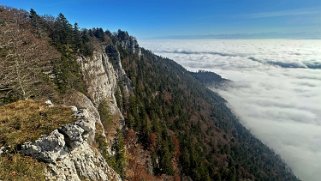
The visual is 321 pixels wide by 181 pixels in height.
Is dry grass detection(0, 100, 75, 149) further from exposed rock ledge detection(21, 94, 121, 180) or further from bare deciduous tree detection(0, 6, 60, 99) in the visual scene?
bare deciduous tree detection(0, 6, 60, 99)

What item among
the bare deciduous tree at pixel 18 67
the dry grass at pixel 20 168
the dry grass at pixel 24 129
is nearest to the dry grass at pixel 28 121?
the dry grass at pixel 24 129

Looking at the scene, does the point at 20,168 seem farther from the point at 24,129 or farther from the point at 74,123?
the point at 74,123

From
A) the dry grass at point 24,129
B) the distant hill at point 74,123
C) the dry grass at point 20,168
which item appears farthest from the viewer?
the distant hill at point 74,123

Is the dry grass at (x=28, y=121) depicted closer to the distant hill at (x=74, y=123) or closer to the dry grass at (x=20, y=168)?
the distant hill at (x=74, y=123)

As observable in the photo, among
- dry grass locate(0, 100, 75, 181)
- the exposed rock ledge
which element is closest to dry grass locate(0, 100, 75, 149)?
dry grass locate(0, 100, 75, 181)

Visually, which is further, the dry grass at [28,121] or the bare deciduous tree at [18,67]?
the bare deciduous tree at [18,67]

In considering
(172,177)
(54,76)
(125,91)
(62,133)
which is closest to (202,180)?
(172,177)

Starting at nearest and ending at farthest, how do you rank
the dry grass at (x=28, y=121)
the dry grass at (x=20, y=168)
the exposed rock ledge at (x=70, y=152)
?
the dry grass at (x=20, y=168) < the exposed rock ledge at (x=70, y=152) < the dry grass at (x=28, y=121)

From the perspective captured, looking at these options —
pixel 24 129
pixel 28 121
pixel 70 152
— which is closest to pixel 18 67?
pixel 28 121
